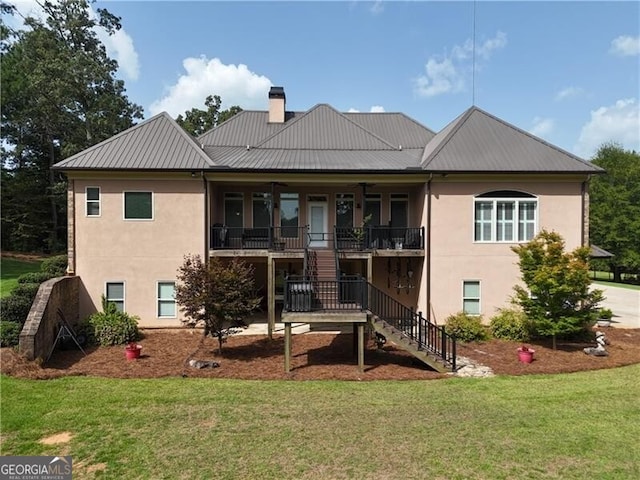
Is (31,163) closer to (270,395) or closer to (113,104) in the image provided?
(113,104)

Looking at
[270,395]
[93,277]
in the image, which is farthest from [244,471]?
[93,277]

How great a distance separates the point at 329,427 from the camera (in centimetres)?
660

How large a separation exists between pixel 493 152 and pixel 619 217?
123ft

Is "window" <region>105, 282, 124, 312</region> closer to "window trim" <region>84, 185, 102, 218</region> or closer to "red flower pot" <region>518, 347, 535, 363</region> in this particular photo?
"window trim" <region>84, 185, 102, 218</region>

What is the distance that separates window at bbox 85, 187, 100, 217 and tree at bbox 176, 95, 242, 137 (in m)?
29.2

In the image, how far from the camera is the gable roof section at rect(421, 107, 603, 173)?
13938 mm

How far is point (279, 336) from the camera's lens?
13727 mm

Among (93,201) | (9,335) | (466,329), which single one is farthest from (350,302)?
(93,201)

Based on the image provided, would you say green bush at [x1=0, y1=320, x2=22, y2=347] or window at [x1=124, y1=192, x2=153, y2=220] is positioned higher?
window at [x1=124, y1=192, x2=153, y2=220]

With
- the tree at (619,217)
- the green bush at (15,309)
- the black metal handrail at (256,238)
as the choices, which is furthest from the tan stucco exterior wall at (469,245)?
the tree at (619,217)

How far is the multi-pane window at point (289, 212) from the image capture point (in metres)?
16.1

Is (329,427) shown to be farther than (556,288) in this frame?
No

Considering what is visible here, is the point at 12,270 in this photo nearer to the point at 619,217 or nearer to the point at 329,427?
the point at 329,427

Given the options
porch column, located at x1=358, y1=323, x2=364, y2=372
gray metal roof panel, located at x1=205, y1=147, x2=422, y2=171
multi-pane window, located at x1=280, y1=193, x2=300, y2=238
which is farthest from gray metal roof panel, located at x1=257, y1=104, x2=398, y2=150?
porch column, located at x1=358, y1=323, x2=364, y2=372
